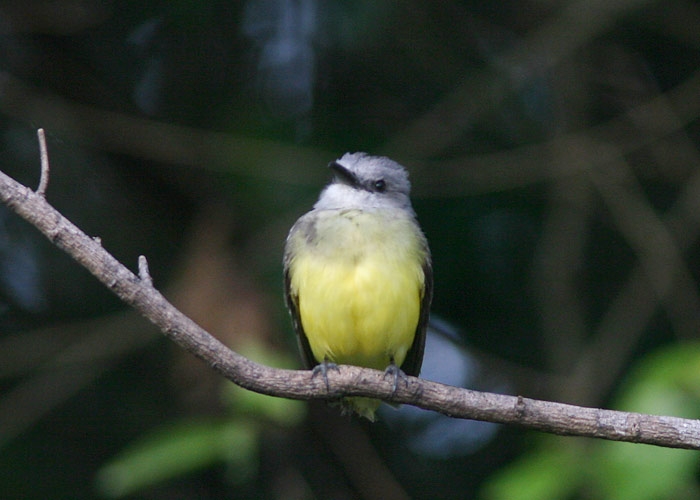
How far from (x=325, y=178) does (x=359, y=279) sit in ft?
4.76

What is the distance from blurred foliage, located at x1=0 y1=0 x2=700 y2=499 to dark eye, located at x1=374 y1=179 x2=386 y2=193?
840mm

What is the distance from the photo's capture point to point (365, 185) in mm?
5023

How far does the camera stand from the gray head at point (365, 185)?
4.91 m

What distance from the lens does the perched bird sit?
4.48 metres

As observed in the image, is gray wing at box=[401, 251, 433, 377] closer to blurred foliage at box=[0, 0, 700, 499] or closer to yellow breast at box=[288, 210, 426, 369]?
yellow breast at box=[288, 210, 426, 369]

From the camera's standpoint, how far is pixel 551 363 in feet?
19.7

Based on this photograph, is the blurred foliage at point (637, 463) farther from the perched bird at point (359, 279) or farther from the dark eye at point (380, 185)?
the dark eye at point (380, 185)

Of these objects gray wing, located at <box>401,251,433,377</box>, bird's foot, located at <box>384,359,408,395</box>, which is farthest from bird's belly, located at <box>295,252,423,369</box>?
Result: bird's foot, located at <box>384,359,408,395</box>

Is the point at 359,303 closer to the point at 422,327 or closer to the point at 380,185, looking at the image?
the point at 422,327

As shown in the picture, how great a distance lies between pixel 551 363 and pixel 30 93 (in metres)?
3.13

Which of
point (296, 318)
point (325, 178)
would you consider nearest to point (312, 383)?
point (296, 318)

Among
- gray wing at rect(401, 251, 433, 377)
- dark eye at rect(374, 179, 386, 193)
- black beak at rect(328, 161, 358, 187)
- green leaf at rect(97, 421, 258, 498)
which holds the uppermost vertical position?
black beak at rect(328, 161, 358, 187)

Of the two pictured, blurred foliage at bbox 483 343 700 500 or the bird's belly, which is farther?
the bird's belly

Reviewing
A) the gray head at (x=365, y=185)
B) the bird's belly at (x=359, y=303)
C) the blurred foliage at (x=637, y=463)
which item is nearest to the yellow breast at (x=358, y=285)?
the bird's belly at (x=359, y=303)
